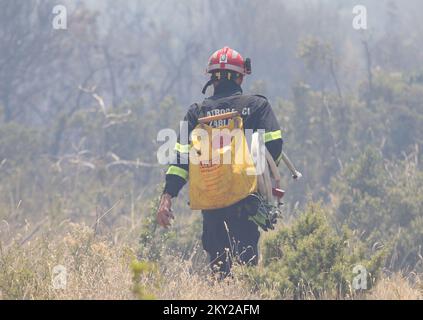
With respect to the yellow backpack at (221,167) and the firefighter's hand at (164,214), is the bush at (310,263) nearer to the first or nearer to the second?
the yellow backpack at (221,167)

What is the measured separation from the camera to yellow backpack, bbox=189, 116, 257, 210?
510 centimetres

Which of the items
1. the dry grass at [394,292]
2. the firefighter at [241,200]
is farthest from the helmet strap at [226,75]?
the dry grass at [394,292]

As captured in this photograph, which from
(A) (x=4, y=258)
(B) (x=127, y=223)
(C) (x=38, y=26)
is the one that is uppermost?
(C) (x=38, y=26)

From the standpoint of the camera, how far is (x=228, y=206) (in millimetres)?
5289

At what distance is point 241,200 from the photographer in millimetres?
5270

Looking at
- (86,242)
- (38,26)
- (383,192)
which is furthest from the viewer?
(38,26)

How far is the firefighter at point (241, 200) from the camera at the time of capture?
5.29 meters

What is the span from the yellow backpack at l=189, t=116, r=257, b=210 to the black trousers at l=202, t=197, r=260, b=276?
6.6 inches

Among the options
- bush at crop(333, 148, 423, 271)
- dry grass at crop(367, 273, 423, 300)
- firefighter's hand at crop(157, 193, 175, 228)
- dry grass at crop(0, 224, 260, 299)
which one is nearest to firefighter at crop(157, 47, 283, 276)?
firefighter's hand at crop(157, 193, 175, 228)

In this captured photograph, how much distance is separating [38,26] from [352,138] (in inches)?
324

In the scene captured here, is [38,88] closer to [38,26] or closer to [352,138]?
[38,26]

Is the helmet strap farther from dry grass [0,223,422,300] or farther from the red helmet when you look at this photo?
dry grass [0,223,422,300]
